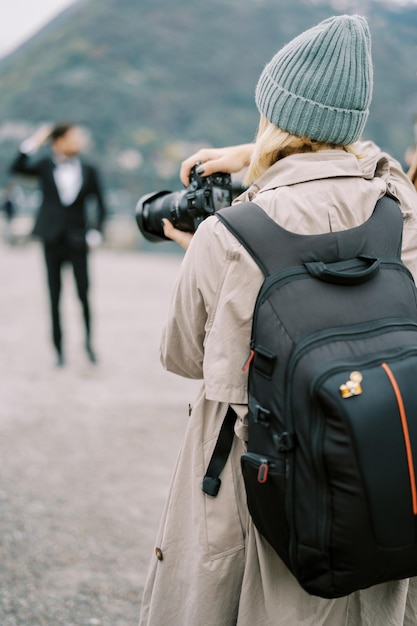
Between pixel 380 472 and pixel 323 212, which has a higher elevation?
Result: pixel 323 212

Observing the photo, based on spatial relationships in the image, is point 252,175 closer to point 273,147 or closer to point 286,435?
point 273,147

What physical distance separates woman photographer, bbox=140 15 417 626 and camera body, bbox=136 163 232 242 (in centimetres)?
13

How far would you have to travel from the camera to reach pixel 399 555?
130 cm

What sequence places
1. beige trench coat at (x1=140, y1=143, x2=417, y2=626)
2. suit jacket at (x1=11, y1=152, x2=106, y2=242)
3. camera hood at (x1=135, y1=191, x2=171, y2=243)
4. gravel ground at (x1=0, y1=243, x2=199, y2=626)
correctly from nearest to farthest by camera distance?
beige trench coat at (x1=140, y1=143, x2=417, y2=626) → camera hood at (x1=135, y1=191, x2=171, y2=243) → gravel ground at (x1=0, y1=243, x2=199, y2=626) → suit jacket at (x1=11, y1=152, x2=106, y2=242)

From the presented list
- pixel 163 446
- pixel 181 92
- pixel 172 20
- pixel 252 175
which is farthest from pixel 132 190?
pixel 252 175

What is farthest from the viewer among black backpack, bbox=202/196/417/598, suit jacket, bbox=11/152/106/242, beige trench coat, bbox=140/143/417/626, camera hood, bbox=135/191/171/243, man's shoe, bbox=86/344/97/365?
man's shoe, bbox=86/344/97/365

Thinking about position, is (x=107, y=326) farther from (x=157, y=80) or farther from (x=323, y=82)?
(x=157, y=80)

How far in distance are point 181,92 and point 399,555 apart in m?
29.7

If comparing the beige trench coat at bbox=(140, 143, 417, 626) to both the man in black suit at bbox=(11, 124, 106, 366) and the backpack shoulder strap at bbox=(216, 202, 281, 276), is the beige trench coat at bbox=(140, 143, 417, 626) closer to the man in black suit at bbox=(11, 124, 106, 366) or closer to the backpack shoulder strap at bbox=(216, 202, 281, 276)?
the backpack shoulder strap at bbox=(216, 202, 281, 276)

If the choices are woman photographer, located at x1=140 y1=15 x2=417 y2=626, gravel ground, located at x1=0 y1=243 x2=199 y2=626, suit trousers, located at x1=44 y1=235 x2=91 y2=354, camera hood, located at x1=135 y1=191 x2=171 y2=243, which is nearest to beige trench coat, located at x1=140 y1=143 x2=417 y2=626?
woman photographer, located at x1=140 y1=15 x2=417 y2=626

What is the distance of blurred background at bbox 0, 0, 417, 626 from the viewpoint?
2.99 meters

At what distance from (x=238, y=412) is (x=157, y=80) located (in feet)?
102

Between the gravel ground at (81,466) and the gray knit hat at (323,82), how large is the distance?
77.0 inches

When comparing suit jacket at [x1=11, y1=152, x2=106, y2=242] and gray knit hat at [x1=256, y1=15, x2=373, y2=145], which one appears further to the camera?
suit jacket at [x1=11, y1=152, x2=106, y2=242]
